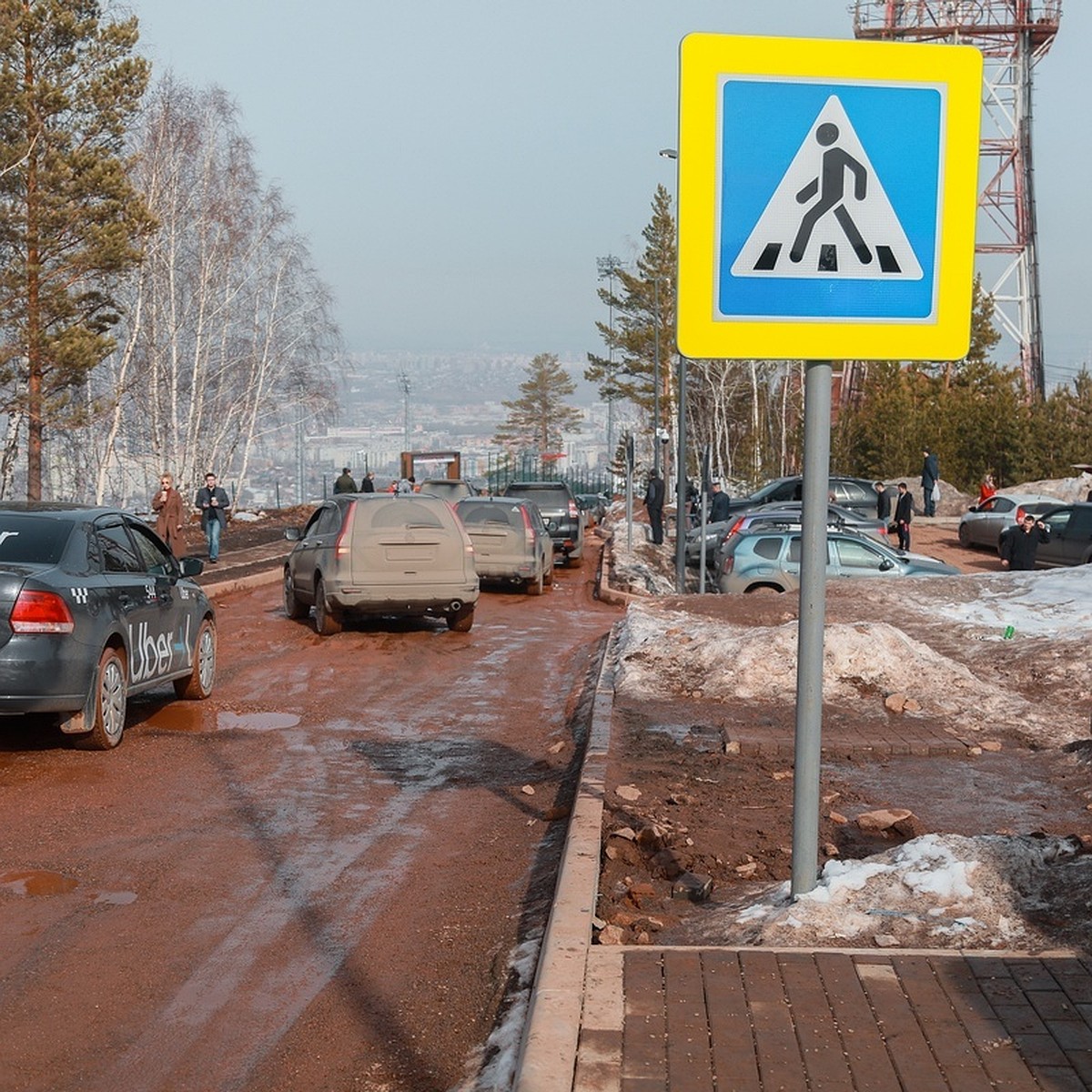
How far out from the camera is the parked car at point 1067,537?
30.6 m

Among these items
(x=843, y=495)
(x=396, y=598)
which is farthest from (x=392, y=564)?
(x=843, y=495)

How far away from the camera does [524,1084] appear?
4281mm

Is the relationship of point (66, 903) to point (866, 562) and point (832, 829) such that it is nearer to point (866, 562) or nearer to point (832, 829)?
point (832, 829)

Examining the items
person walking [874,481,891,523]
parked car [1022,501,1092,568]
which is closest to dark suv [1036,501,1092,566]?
parked car [1022,501,1092,568]

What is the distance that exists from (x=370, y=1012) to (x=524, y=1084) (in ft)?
4.58

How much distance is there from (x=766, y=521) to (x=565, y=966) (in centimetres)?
2178

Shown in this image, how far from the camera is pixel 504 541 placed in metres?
25.3

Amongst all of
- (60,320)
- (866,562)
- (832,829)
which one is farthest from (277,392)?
(832,829)

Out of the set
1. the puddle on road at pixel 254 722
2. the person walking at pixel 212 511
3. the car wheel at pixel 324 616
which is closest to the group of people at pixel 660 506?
the person walking at pixel 212 511

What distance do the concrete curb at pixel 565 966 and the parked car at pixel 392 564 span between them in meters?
9.71

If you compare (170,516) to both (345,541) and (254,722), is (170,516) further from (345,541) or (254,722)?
(254,722)

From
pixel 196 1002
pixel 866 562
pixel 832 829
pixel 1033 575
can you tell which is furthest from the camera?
pixel 866 562

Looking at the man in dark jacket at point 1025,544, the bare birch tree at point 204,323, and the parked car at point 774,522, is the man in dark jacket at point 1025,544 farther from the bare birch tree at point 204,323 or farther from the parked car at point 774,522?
the bare birch tree at point 204,323

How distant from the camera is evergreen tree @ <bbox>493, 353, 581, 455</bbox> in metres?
148
